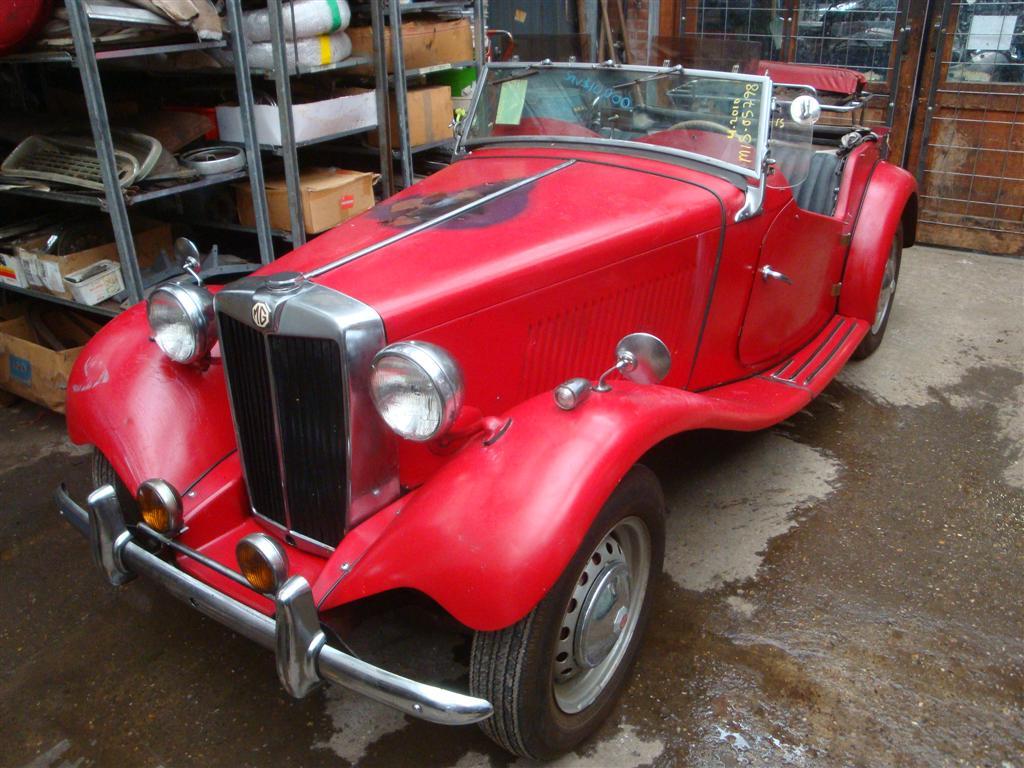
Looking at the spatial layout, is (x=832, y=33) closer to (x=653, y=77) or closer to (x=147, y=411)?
(x=653, y=77)

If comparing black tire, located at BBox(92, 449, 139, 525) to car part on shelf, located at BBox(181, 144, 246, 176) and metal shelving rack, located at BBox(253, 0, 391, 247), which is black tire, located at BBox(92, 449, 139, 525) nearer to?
car part on shelf, located at BBox(181, 144, 246, 176)

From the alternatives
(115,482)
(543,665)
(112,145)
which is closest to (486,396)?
(543,665)

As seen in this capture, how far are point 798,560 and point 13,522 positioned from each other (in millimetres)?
2964

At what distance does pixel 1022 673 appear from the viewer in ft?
8.05

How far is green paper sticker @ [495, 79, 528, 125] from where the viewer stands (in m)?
3.32

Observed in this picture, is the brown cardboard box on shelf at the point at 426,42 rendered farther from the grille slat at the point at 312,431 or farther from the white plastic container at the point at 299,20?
the grille slat at the point at 312,431

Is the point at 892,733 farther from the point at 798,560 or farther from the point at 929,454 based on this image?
the point at 929,454

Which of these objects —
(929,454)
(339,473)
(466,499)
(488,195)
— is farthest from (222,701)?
(929,454)

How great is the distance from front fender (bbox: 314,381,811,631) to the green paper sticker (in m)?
1.63

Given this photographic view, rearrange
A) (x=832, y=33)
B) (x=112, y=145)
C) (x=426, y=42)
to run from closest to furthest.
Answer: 1. (x=112, y=145)
2. (x=426, y=42)
3. (x=832, y=33)

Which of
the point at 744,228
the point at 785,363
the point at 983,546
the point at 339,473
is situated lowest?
the point at 983,546

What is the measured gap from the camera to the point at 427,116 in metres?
5.08

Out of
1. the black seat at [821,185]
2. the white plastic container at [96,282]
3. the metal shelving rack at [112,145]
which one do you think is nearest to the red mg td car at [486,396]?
the black seat at [821,185]

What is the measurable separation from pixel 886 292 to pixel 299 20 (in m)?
3.34
